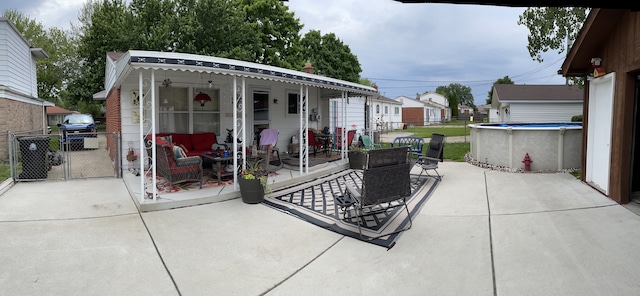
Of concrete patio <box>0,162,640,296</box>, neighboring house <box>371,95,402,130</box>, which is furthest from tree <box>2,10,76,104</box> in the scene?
concrete patio <box>0,162,640,296</box>

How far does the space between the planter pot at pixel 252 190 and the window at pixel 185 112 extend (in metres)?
4.05

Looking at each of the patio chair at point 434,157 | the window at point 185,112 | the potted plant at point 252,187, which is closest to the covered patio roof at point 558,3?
the potted plant at point 252,187

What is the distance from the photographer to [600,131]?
6.70 m

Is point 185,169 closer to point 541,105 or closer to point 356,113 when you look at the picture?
point 356,113

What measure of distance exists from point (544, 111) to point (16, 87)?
2739 centimetres

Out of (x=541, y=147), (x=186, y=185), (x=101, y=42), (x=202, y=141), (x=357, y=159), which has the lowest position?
(x=186, y=185)

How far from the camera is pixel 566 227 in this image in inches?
180

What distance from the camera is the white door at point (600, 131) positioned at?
248 inches

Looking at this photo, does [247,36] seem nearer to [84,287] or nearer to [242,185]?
[242,185]

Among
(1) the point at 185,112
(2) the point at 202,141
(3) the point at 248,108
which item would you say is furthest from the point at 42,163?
(3) the point at 248,108

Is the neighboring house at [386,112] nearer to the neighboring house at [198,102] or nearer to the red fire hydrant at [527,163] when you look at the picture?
the neighboring house at [198,102]

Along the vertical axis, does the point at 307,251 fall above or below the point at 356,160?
below

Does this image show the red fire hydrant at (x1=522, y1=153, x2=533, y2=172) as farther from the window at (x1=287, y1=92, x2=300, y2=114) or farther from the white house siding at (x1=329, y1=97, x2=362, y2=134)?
the window at (x1=287, y1=92, x2=300, y2=114)

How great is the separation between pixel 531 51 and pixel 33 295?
15355mm
